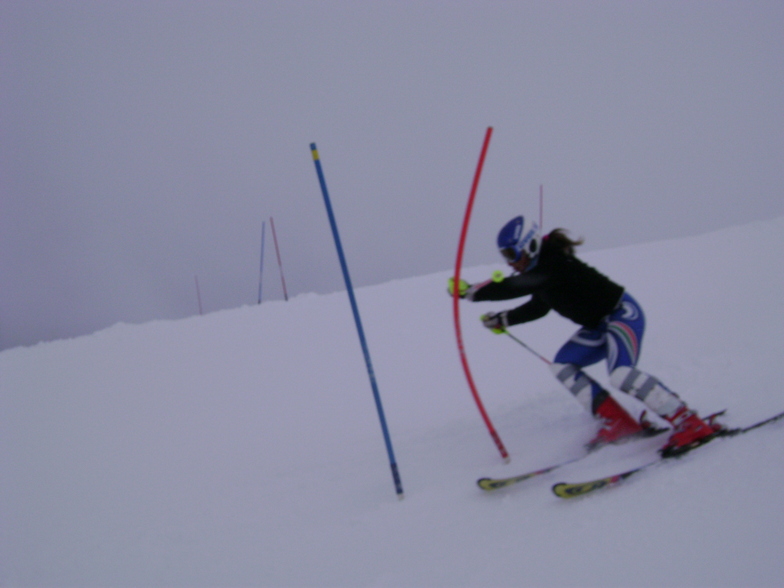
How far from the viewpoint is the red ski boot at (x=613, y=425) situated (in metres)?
3.30

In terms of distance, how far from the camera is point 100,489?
12.7 feet

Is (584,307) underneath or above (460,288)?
underneath

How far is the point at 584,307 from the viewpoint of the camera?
10.9ft

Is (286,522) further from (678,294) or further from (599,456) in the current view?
(678,294)

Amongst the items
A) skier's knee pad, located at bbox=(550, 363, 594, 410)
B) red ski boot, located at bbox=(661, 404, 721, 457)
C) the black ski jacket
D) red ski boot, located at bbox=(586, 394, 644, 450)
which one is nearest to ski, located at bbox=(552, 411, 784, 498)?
red ski boot, located at bbox=(661, 404, 721, 457)

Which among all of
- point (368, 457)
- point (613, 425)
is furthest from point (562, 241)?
point (368, 457)

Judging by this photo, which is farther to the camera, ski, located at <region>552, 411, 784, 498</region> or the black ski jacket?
the black ski jacket

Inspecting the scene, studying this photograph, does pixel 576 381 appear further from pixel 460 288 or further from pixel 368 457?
pixel 368 457

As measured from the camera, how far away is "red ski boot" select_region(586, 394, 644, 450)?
3297mm

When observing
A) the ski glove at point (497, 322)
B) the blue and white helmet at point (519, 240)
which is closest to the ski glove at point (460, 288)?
the blue and white helmet at point (519, 240)

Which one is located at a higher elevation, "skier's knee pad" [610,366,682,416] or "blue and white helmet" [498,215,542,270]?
"blue and white helmet" [498,215,542,270]

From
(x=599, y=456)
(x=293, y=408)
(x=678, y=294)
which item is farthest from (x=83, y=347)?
(x=678, y=294)

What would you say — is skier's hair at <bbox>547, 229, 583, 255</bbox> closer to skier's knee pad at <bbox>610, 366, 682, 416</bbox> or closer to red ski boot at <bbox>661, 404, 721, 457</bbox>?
skier's knee pad at <bbox>610, 366, 682, 416</bbox>

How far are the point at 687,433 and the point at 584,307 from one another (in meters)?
0.96
